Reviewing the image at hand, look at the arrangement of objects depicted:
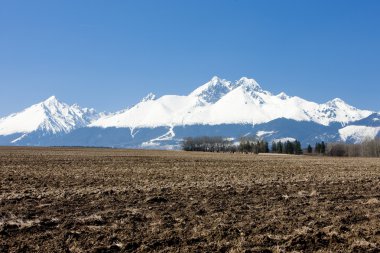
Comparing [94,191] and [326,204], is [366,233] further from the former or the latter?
[94,191]

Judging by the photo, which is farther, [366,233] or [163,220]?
[163,220]

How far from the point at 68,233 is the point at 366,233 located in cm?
839

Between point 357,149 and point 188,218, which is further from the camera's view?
point 357,149

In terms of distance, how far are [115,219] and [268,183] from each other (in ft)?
44.2

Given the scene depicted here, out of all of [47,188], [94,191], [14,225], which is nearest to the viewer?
[14,225]

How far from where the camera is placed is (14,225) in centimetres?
1314

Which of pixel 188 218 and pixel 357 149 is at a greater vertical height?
pixel 357 149

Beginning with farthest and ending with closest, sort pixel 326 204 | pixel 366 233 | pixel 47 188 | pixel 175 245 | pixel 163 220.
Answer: pixel 47 188
pixel 326 204
pixel 163 220
pixel 366 233
pixel 175 245

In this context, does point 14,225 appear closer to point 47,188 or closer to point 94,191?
point 94,191

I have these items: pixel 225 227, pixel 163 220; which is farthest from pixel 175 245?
pixel 163 220

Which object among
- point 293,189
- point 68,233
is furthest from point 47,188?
point 293,189

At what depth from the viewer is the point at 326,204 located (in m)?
17.3

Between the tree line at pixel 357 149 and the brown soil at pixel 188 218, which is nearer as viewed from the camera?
the brown soil at pixel 188 218

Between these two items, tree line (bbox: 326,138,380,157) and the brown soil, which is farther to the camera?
tree line (bbox: 326,138,380,157)
